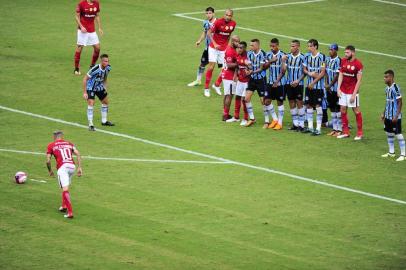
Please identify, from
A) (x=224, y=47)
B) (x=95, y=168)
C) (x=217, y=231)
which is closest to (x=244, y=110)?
(x=224, y=47)

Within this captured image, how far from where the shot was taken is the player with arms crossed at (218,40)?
118 ft

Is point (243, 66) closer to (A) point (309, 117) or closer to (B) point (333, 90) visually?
(A) point (309, 117)

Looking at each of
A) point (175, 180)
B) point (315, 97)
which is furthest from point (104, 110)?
point (315, 97)

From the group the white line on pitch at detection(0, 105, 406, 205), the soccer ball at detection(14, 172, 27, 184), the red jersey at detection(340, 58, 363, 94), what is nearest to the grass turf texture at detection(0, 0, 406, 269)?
the soccer ball at detection(14, 172, 27, 184)

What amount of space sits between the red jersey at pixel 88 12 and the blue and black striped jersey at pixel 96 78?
21.9 ft

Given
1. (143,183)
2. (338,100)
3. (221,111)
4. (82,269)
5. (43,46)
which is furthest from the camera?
(43,46)

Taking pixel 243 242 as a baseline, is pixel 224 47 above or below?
above

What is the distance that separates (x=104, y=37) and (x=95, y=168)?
1539 centimetres

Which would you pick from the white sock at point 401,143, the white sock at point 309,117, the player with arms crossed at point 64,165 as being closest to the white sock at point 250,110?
the white sock at point 309,117

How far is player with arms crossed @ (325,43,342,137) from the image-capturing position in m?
31.8

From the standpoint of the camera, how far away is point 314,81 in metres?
31.7

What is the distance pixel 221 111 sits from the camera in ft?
113

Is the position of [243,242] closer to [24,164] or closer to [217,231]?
[217,231]

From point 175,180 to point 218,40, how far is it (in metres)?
10.0
